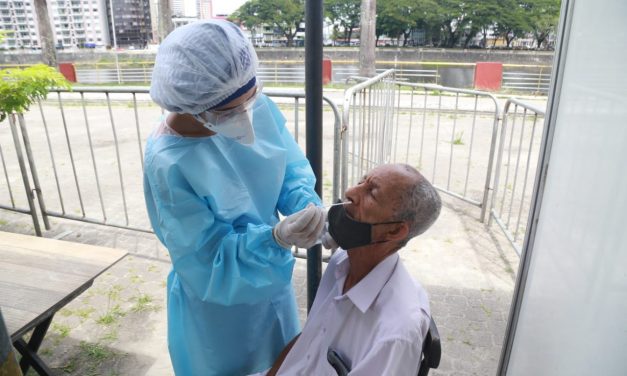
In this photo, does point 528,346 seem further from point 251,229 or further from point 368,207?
point 251,229

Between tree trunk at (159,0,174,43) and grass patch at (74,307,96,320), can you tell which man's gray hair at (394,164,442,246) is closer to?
grass patch at (74,307,96,320)

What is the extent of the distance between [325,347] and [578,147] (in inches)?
41.5

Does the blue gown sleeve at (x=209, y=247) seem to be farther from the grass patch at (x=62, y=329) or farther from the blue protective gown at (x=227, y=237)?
the grass patch at (x=62, y=329)

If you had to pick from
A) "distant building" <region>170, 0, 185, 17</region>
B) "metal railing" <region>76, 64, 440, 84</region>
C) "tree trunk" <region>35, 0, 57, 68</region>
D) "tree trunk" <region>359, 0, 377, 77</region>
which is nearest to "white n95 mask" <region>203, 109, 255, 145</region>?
"tree trunk" <region>359, 0, 377, 77</region>

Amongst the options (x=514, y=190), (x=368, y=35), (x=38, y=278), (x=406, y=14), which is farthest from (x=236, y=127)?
(x=406, y=14)

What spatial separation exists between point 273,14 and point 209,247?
3850cm

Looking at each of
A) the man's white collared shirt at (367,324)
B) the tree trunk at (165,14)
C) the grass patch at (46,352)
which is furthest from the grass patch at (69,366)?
the tree trunk at (165,14)

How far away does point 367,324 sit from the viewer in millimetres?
1399

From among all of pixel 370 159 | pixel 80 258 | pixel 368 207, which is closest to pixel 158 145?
pixel 368 207

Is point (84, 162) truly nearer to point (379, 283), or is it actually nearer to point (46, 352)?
point (46, 352)

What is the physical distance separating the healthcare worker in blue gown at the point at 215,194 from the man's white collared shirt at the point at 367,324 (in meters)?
0.22

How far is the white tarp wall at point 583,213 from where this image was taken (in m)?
1.13

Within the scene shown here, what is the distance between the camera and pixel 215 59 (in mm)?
1297

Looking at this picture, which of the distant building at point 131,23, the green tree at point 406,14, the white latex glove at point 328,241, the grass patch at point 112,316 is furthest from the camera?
the distant building at point 131,23
